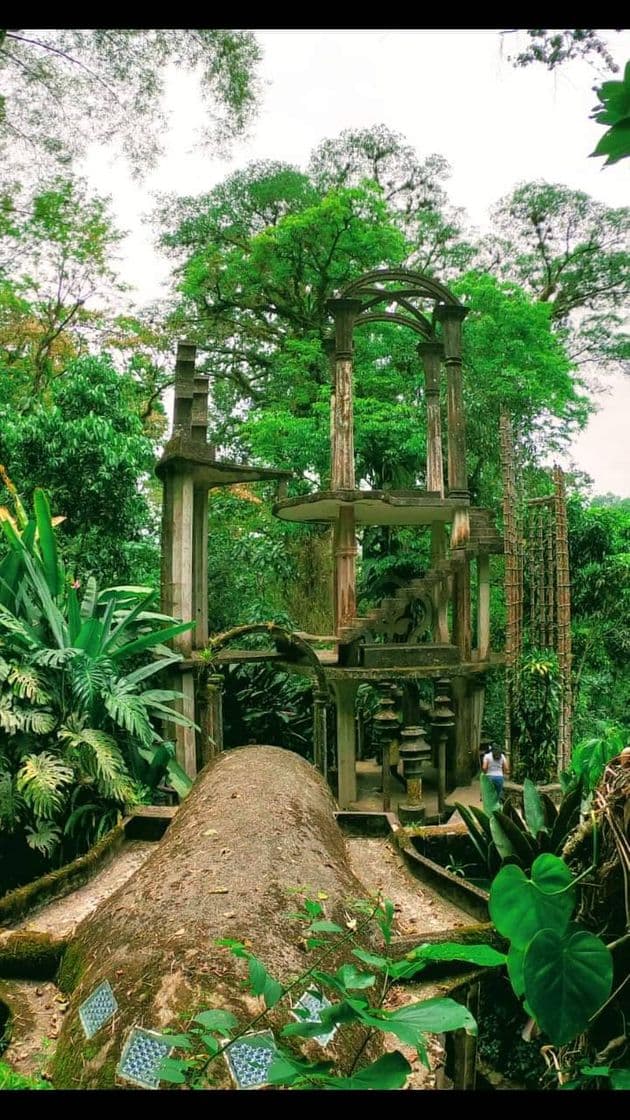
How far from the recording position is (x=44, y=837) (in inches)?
175

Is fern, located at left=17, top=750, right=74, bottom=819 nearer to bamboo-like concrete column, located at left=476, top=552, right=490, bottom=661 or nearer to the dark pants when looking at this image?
the dark pants

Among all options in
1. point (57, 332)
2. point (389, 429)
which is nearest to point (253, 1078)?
point (389, 429)

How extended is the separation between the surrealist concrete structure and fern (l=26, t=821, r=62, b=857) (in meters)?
1.57

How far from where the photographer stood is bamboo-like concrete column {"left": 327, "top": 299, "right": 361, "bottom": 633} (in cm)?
729

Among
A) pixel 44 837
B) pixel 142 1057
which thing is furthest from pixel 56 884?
pixel 142 1057

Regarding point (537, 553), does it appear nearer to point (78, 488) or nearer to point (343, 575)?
point (343, 575)

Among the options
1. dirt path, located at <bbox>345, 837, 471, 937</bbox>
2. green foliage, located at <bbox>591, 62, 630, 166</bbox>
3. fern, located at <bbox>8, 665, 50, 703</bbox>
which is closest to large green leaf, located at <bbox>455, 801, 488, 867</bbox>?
dirt path, located at <bbox>345, 837, 471, 937</bbox>

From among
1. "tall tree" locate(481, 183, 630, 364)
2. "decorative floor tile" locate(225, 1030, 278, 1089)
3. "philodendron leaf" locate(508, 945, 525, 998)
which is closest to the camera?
"philodendron leaf" locate(508, 945, 525, 998)

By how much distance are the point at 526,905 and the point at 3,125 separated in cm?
761

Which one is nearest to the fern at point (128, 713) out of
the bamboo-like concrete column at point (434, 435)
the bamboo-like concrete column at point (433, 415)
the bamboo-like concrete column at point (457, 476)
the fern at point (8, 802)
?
the fern at point (8, 802)

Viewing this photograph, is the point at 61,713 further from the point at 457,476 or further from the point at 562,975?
the point at 457,476

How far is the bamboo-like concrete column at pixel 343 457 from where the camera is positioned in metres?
7.29

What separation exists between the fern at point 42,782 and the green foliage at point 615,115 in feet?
14.1

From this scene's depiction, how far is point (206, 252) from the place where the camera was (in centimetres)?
1427
